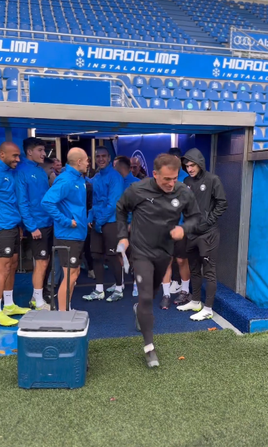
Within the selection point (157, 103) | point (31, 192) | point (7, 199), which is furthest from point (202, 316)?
point (157, 103)

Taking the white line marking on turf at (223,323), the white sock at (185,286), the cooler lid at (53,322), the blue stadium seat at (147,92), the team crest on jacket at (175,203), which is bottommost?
the white line marking on turf at (223,323)

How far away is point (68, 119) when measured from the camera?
11.5ft

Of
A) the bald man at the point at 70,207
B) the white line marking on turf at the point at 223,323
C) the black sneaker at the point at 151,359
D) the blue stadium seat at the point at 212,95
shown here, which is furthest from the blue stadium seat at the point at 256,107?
the black sneaker at the point at 151,359

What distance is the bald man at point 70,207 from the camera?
3.43m

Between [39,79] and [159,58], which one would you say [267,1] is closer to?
[159,58]

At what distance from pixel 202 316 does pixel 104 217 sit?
5.21 feet

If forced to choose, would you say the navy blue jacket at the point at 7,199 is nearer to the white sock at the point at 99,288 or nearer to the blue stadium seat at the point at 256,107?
the white sock at the point at 99,288

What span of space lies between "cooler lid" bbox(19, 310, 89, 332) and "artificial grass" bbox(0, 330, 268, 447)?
466 mm

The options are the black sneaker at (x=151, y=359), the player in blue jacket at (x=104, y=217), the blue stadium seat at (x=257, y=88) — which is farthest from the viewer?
the blue stadium seat at (x=257, y=88)

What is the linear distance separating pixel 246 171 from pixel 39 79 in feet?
9.02

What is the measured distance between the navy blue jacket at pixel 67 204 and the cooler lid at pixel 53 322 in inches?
39.7

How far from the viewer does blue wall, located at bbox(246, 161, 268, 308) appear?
3.96 m

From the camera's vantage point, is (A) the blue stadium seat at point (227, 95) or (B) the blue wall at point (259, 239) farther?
(A) the blue stadium seat at point (227, 95)

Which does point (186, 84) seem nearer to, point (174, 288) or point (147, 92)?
point (147, 92)
